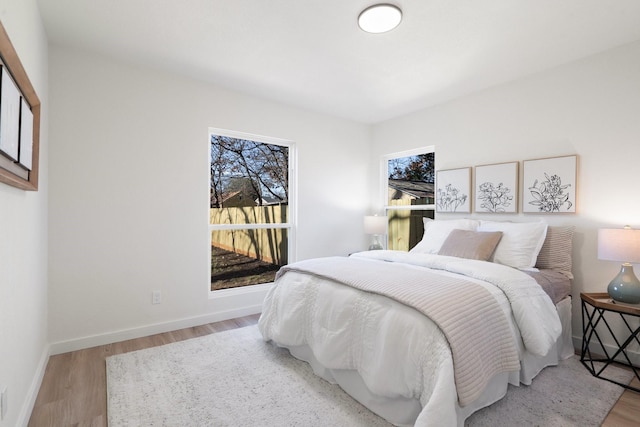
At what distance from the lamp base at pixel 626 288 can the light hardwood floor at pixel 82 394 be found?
580 mm

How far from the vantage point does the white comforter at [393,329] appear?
142cm

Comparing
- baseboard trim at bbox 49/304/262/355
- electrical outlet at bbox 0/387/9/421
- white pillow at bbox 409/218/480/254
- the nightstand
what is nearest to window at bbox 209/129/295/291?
baseboard trim at bbox 49/304/262/355

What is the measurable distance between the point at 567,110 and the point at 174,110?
356 cm

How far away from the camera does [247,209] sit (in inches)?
141

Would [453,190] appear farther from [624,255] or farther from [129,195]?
[129,195]

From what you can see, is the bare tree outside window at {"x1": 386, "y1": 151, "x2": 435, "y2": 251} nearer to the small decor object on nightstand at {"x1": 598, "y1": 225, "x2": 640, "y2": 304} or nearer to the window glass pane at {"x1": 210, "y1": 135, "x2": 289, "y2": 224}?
the window glass pane at {"x1": 210, "y1": 135, "x2": 289, "y2": 224}

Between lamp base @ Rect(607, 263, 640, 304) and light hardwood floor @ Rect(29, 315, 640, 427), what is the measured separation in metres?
0.58

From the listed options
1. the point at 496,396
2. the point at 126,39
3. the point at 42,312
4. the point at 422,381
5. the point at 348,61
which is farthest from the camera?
the point at 348,61

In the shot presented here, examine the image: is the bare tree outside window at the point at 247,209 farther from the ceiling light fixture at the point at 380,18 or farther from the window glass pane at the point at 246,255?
the ceiling light fixture at the point at 380,18

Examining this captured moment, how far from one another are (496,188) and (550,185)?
1.50 ft

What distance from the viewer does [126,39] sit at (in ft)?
7.83

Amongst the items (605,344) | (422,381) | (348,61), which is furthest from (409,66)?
(605,344)

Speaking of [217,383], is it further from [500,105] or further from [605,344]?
[500,105]

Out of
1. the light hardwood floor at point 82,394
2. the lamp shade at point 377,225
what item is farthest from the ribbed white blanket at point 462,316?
the lamp shade at point 377,225
